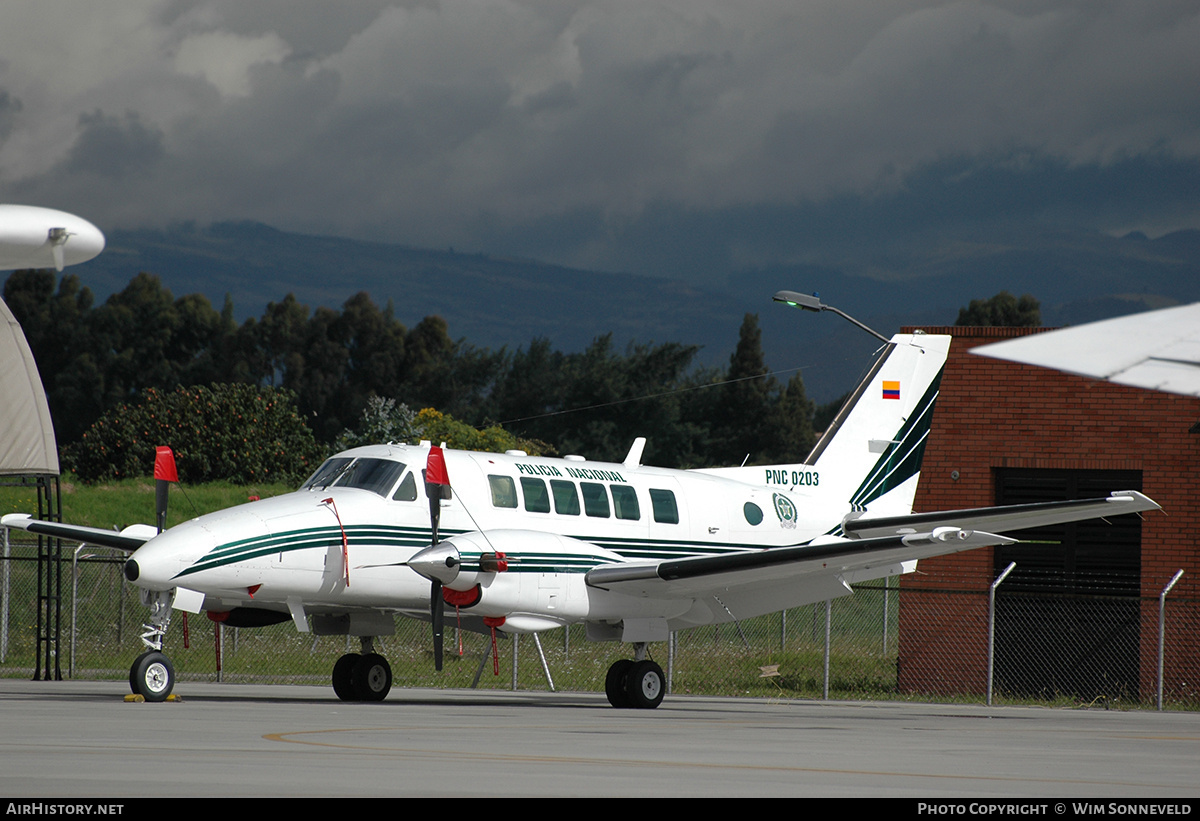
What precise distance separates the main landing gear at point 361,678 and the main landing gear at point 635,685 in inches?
116

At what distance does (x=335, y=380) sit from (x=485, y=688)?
255 feet

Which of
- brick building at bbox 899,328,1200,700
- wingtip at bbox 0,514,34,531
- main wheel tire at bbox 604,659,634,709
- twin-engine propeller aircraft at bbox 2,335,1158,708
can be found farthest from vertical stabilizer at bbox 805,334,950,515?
wingtip at bbox 0,514,34,531

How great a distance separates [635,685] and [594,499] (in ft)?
8.36

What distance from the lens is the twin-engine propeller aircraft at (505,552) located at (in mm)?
15875

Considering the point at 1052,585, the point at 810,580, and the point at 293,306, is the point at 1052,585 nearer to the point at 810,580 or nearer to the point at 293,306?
the point at 810,580

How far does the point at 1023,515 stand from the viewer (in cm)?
1642

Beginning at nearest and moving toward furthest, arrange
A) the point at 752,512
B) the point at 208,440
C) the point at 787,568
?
the point at 787,568 → the point at 752,512 → the point at 208,440

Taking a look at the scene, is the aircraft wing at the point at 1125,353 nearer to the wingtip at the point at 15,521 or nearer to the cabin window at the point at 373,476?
the cabin window at the point at 373,476

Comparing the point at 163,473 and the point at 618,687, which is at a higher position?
the point at 163,473

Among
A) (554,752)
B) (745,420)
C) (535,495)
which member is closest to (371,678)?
(535,495)

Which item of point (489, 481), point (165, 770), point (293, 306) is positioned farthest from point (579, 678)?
point (293, 306)

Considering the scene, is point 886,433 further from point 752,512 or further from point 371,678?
point 371,678

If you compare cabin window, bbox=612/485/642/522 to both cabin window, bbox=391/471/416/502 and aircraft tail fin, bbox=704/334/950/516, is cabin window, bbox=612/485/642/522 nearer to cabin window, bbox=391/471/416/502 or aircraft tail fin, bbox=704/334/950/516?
cabin window, bbox=391/471/416/502

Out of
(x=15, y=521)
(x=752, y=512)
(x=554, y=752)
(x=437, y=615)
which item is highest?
(x=752, y=512)
